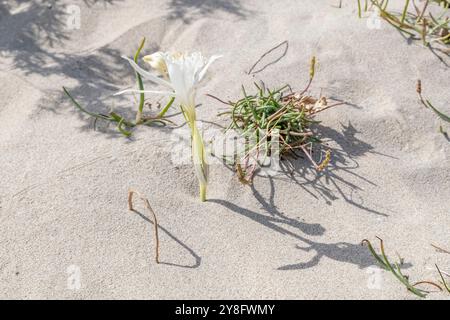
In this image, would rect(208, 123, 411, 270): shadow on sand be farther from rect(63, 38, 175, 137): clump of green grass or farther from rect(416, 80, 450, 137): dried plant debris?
rect(63, 38, 175, 137): clump of green grass

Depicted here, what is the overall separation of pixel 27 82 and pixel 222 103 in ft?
2.72

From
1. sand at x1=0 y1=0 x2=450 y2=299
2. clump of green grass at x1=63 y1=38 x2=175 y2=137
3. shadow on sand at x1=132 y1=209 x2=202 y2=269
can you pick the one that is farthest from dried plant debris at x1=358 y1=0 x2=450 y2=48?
shadow on sand at x1=132 y1=209 x2=202 y2=269

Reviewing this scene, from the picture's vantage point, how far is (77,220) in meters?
1.83

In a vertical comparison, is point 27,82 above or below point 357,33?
below

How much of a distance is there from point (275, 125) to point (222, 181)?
0.28 metres

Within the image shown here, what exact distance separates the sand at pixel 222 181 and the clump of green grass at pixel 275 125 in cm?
6

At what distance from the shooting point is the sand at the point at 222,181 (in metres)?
1.68

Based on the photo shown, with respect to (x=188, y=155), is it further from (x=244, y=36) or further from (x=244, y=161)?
(x=244, y=36)

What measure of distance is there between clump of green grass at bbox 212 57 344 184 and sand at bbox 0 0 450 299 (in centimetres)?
6

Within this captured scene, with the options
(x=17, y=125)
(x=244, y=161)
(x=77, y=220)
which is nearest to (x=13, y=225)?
(x=77, y=220)

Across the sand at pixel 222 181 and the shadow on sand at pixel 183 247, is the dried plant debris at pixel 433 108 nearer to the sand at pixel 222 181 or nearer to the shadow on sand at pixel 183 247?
the sand at pixel 222 181

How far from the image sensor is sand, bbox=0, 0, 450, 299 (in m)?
1.68

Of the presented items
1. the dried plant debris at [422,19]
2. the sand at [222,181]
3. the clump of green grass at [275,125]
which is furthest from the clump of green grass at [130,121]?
the dried plant debris at [422,19]

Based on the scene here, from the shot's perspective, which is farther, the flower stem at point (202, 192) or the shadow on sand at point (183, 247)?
the flower stem at point (202, 192)
